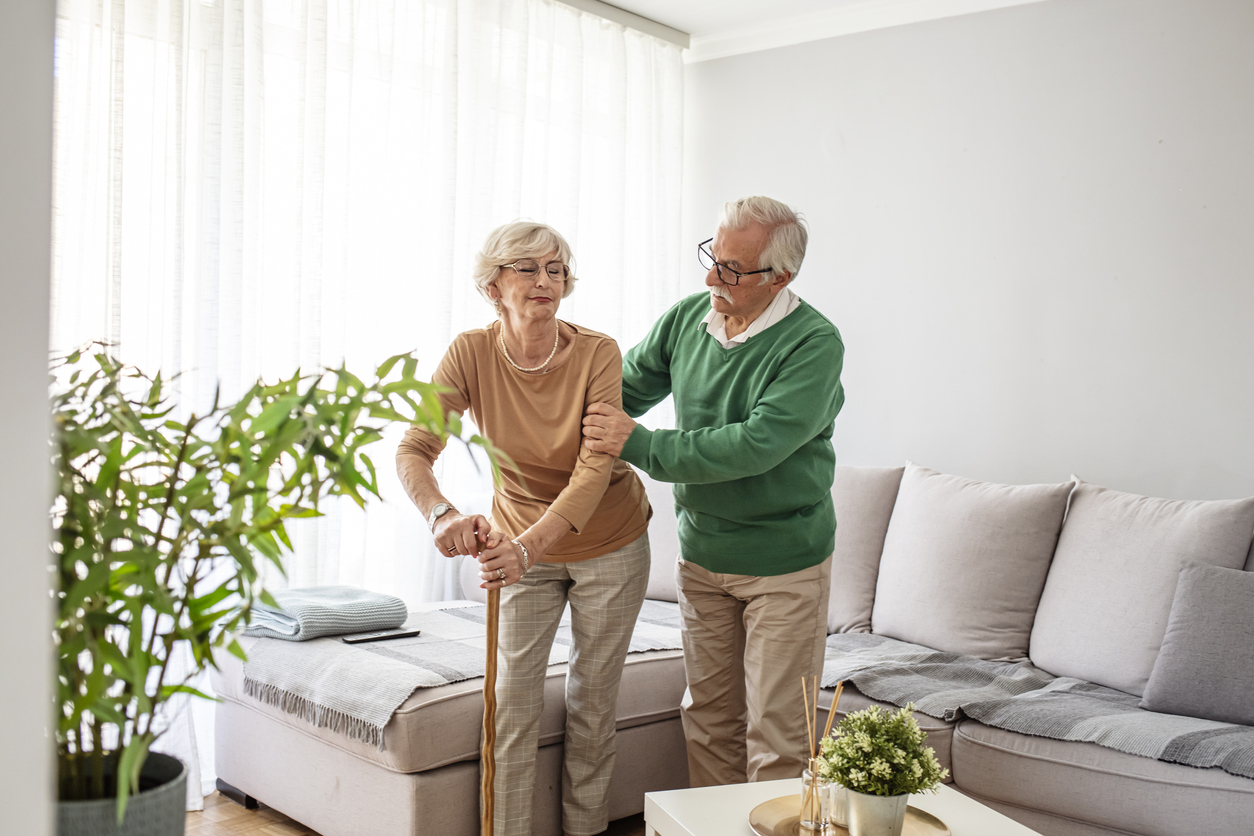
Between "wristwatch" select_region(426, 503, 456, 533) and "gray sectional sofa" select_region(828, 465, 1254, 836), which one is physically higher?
"wristwatch" select_region(426, 503, 456, 533)

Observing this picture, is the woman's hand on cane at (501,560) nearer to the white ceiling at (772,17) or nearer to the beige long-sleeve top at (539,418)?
the beige long-sleeve top at (539,418)

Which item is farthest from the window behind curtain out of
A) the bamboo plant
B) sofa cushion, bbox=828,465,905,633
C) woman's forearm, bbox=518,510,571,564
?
the bamboo plant

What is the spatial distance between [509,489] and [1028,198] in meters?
2.16

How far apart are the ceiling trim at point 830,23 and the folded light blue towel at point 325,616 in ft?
8.68

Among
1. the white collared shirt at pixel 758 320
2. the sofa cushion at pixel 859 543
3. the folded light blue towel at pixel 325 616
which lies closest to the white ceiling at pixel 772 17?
the sofa cushion at pixel 859 543

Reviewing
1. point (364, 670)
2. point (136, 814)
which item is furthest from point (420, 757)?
point (136, 814)

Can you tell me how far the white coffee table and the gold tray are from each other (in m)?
0.02

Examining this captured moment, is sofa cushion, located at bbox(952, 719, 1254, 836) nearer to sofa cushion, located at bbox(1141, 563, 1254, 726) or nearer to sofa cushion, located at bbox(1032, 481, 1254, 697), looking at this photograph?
sofa cushion, located at bbox(1141, 563, 1254, 726)

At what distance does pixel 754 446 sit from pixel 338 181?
182 cm

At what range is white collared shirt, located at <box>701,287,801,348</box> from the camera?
2.14m

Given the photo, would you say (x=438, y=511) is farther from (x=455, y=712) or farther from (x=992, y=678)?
(x=992, y=678)

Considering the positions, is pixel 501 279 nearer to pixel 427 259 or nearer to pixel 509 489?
pixel 509 489

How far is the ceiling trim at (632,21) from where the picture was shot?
153 inches

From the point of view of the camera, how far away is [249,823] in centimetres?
262
